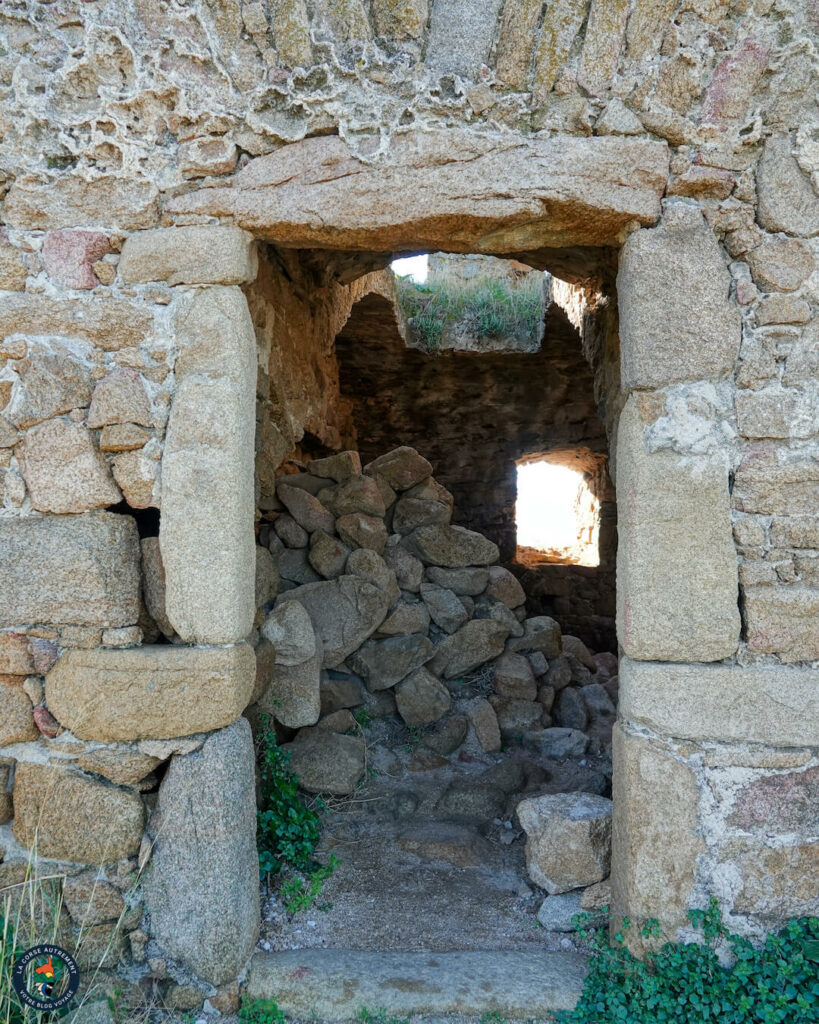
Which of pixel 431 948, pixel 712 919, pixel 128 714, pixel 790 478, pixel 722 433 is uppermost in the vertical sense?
pixel 722 433

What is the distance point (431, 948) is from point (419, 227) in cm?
268

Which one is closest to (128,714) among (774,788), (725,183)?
(774,788)

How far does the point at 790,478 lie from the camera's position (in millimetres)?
2320

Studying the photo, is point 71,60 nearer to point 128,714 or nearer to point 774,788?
point 128,714

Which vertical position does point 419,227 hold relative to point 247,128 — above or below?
below

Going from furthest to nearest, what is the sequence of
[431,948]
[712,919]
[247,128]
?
1. [431,948]
2. [247,128]
3. [712,919]

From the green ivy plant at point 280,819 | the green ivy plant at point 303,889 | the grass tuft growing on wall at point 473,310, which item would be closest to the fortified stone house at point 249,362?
the green ivy plant at point 303,889

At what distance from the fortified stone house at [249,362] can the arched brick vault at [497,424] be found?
14.7 feet

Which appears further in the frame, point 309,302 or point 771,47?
point 309,302

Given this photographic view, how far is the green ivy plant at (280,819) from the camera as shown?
3.09m

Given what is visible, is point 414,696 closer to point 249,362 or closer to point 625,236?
point 249,362

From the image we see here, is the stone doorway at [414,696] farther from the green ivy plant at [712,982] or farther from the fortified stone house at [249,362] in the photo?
the fortified stone house at [249,362]

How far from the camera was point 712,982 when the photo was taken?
2.23 metres

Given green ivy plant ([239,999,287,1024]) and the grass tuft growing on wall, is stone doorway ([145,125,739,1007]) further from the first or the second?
the grass tuft growing on wall
